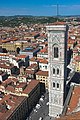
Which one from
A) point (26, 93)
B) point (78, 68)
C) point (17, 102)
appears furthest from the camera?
point (78, 68)

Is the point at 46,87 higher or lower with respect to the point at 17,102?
lower

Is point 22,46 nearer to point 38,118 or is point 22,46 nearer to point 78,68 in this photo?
point 78,68

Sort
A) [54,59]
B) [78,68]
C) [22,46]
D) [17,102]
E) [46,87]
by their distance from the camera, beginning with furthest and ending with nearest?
1. [22,46]
2. [78,68]
3. [46,87]
4. [17,102]
5. [54,59]

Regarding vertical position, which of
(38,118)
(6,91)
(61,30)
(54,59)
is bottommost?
(38,118)

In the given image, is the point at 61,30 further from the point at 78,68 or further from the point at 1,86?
the point at 78,68

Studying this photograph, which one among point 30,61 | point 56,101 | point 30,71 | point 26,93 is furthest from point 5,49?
point 56,101

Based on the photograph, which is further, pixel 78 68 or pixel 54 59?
pixel 78 68

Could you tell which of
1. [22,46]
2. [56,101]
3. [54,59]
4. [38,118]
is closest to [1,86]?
[38,118]
